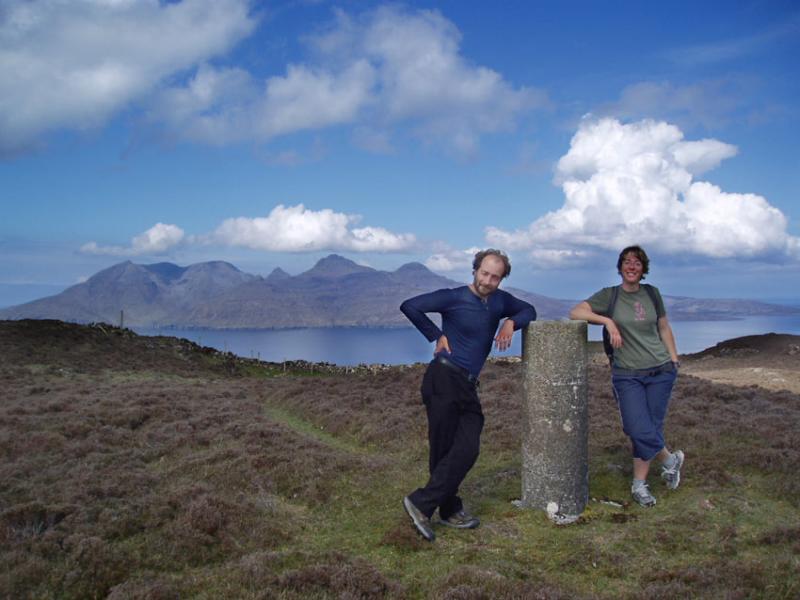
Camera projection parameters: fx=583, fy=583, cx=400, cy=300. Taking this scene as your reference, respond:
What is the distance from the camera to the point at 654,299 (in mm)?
8211

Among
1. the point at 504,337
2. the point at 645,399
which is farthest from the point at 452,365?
the point at 645,399

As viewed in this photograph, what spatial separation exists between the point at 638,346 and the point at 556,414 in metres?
1.47

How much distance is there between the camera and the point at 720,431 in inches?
537

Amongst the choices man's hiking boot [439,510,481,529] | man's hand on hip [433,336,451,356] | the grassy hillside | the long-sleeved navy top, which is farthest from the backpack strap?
man's hiking boot [439,510,481,529]

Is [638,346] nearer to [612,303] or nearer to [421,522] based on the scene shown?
[612,303]

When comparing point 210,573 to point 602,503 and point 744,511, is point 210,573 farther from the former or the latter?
point 744,511

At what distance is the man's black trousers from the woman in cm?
213

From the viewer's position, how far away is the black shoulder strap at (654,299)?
26.9 ft

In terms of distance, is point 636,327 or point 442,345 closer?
point 442,345

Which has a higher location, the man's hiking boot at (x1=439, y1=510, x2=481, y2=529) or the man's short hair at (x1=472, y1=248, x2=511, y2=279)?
the man's short hair at (x1=472, y1=248, x2=511, y2=279)

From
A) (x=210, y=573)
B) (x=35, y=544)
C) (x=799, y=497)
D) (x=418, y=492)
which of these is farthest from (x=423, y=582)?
(x=799, y=497)

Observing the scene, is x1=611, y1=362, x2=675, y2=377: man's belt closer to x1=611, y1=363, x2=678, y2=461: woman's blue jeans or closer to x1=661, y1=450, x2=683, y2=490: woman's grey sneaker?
x1=611, y1=363, x2=678, y2=461: woman's blue jeans

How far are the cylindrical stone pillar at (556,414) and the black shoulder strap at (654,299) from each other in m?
1.05

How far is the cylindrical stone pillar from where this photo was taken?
8.00 m
